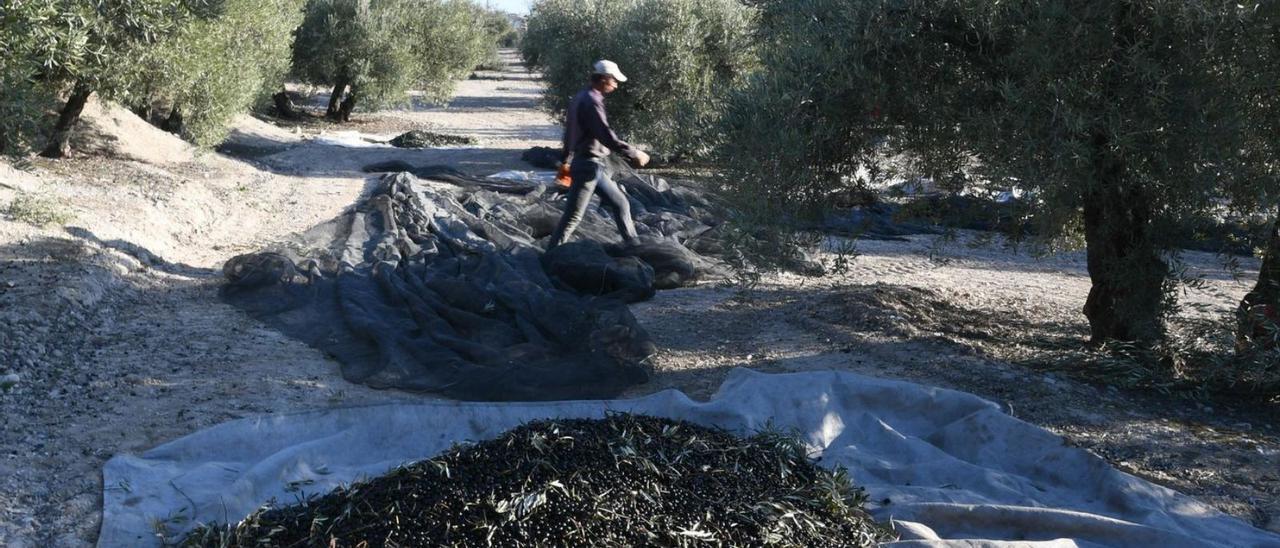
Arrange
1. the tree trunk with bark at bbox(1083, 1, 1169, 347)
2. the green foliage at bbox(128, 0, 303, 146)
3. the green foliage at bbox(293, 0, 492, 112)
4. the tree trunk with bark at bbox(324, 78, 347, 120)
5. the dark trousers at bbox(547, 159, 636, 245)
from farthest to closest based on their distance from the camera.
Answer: the tree trunk with bark at bbox(324, 78, 347, 120) < the green foliage at bbox(293, 0, 492, 112) < the green foliage at bbox(128, 0, 303, 146) < the dark trousers at bbox(547, 159, 636, 245) < the tree trunk with bark at bbox(1083, 1, 1169, 347)

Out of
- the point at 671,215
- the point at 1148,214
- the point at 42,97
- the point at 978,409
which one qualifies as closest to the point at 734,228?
the point at 978,409

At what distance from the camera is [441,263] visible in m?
8.37

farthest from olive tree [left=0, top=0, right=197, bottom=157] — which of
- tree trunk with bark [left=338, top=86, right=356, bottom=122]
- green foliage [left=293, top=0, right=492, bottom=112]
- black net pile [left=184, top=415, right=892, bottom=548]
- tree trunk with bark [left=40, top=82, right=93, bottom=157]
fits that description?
tree trunk with bark [left=338, top=86, right=356, bottom=122]

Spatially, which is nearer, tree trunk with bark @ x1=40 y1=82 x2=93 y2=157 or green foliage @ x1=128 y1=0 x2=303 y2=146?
green foliage @ x1=128 y1=0 x2=303 y2=146

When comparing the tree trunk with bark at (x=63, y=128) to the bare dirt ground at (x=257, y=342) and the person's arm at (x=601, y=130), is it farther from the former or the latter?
the person's arm at (x=601, y=130)

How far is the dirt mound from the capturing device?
13.3 metres

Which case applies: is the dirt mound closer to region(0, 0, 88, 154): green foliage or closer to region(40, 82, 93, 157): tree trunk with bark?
region(40, 82, 93, 157): tree trunk with bark

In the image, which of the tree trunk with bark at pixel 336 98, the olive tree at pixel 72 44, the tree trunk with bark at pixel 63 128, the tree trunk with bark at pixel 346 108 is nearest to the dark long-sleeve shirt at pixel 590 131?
the olive tree at pixel 72 44

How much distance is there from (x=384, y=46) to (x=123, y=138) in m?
9.00

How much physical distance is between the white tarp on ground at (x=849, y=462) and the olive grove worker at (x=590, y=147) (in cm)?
330

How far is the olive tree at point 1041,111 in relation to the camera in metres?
5.21

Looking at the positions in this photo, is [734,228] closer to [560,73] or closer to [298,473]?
[298,473]

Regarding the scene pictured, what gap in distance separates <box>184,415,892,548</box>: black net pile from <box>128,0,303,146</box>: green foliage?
28.6 ft

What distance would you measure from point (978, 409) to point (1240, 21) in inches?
92.4
